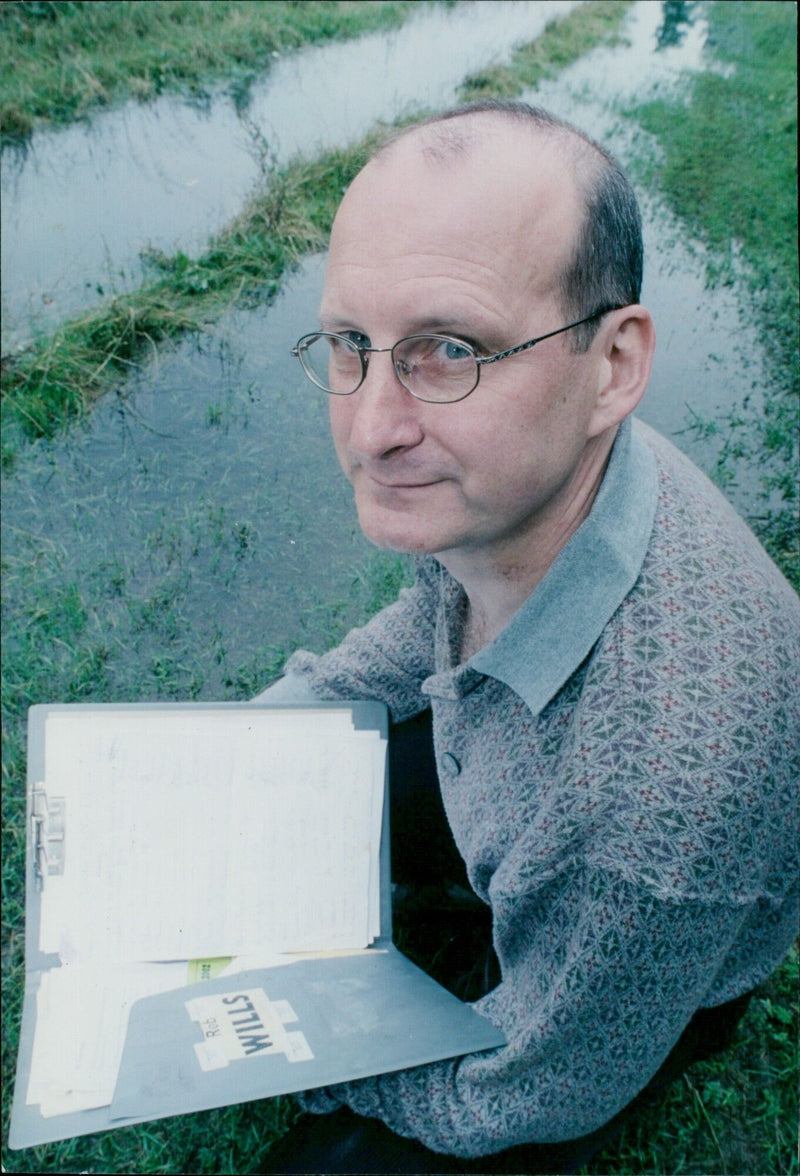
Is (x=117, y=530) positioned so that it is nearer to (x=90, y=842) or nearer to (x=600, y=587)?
(x=90, y=842)

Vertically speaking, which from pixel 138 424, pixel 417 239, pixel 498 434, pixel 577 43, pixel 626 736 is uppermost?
pixel 577 43

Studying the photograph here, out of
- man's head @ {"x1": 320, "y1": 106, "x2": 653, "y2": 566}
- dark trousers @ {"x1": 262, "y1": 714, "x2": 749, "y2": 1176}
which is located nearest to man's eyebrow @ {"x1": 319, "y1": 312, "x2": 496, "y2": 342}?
man's head @ {"x1": 320, "y1": 106, "x2": 653, "y2": 566}

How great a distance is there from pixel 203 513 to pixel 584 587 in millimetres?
1442

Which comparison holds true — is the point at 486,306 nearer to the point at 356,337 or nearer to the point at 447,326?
the point at 447,326

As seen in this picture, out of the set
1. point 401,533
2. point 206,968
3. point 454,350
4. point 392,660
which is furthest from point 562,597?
point 206,968

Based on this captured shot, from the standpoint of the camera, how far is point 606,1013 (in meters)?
1.01

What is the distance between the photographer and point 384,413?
966mm

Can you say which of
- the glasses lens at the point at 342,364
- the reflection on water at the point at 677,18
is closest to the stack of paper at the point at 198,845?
the glasses lens at the point at 342,364

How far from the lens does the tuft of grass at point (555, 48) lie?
1632 millimetres

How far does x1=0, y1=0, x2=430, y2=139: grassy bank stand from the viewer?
1806 mm

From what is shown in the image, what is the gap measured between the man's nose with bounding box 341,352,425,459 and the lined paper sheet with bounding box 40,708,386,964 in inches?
23.2

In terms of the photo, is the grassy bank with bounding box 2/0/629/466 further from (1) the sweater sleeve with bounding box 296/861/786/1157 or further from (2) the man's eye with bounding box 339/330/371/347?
(1) the sweater sleeve with bounding box 296/861/786/1157

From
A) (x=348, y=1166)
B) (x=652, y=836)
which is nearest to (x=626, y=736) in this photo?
(x=652, y=836)

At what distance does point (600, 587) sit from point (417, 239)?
1.35 feet
